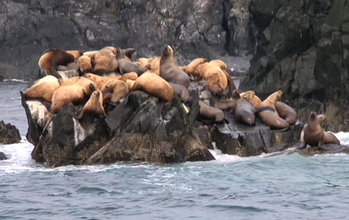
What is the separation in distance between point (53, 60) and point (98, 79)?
2116 millimetres

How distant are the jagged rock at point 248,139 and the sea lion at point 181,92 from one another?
1.05 meters

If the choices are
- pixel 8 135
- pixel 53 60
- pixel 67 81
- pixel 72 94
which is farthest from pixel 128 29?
pixel 72 94

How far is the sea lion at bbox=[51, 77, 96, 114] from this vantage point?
59.9ft

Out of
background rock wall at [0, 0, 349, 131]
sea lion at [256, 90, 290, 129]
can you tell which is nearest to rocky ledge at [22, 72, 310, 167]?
sea lion at [256, 90, 290, 129]

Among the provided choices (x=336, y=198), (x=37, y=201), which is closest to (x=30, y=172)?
(x=37, y=201)

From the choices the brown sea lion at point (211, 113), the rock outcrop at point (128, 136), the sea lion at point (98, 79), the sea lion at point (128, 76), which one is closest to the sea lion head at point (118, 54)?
the sea lion at point (128, 76)

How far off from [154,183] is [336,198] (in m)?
3.53

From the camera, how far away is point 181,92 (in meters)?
18.9

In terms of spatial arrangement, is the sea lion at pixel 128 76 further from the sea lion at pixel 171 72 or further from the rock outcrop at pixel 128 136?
the rock outcrop at pixel 128 136

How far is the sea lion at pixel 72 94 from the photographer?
59.9 feet

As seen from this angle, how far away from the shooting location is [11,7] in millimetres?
70500

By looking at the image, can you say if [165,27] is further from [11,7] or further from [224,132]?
[224,132]

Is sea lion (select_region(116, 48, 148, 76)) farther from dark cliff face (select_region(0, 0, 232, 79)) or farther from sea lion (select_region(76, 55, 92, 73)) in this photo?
dark cliff face (select_region(0, 0, 232, 79))

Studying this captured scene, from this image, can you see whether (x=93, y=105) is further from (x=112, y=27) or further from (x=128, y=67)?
(x=112, y=27)
